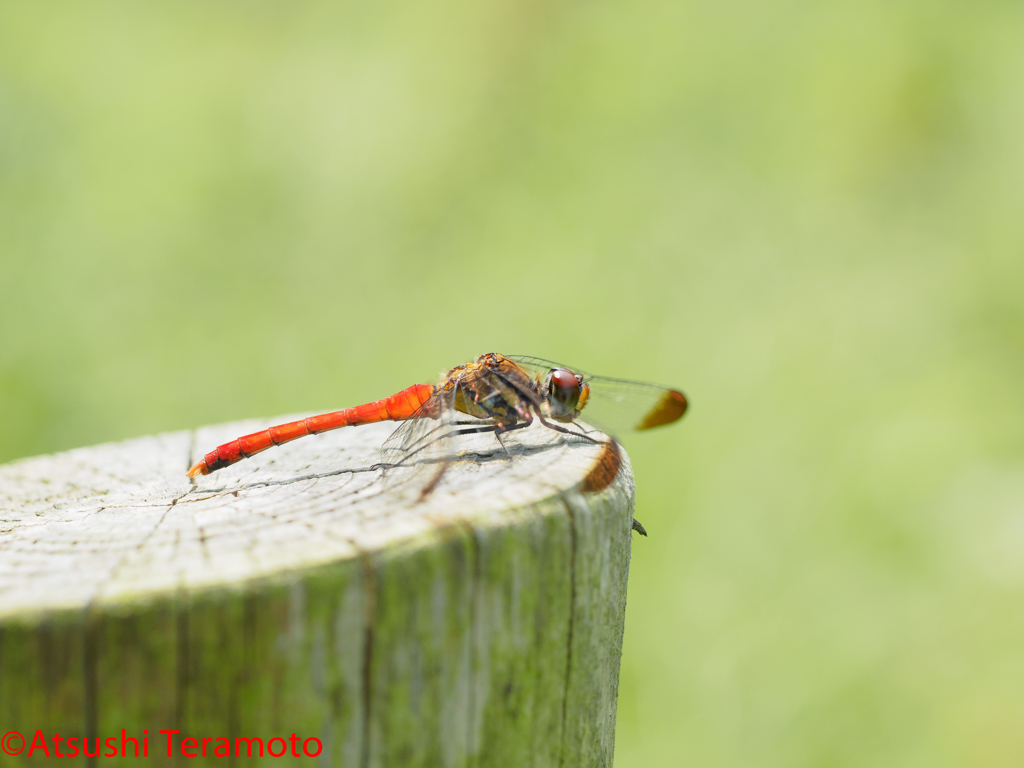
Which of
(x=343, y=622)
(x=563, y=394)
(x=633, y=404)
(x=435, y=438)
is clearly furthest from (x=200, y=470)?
(x=633, y=404)

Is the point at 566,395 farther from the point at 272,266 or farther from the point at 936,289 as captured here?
the point at 272,266

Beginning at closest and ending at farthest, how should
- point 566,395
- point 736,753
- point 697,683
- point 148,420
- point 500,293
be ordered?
point 566,395 → point 736,753 → point 697,683 → point 148,420 → point 500,293

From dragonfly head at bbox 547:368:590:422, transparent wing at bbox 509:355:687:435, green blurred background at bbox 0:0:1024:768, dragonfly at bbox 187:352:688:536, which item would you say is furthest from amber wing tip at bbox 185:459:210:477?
green blurred background at bbox 0:0:1024:768

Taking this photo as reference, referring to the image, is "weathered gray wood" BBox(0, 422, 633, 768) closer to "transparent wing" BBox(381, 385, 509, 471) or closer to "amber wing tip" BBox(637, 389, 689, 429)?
"transparent wing" BBox(381, 385, 509, 471)

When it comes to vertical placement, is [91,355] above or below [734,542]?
above

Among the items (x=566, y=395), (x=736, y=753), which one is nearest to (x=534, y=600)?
(x=566, y=395)
